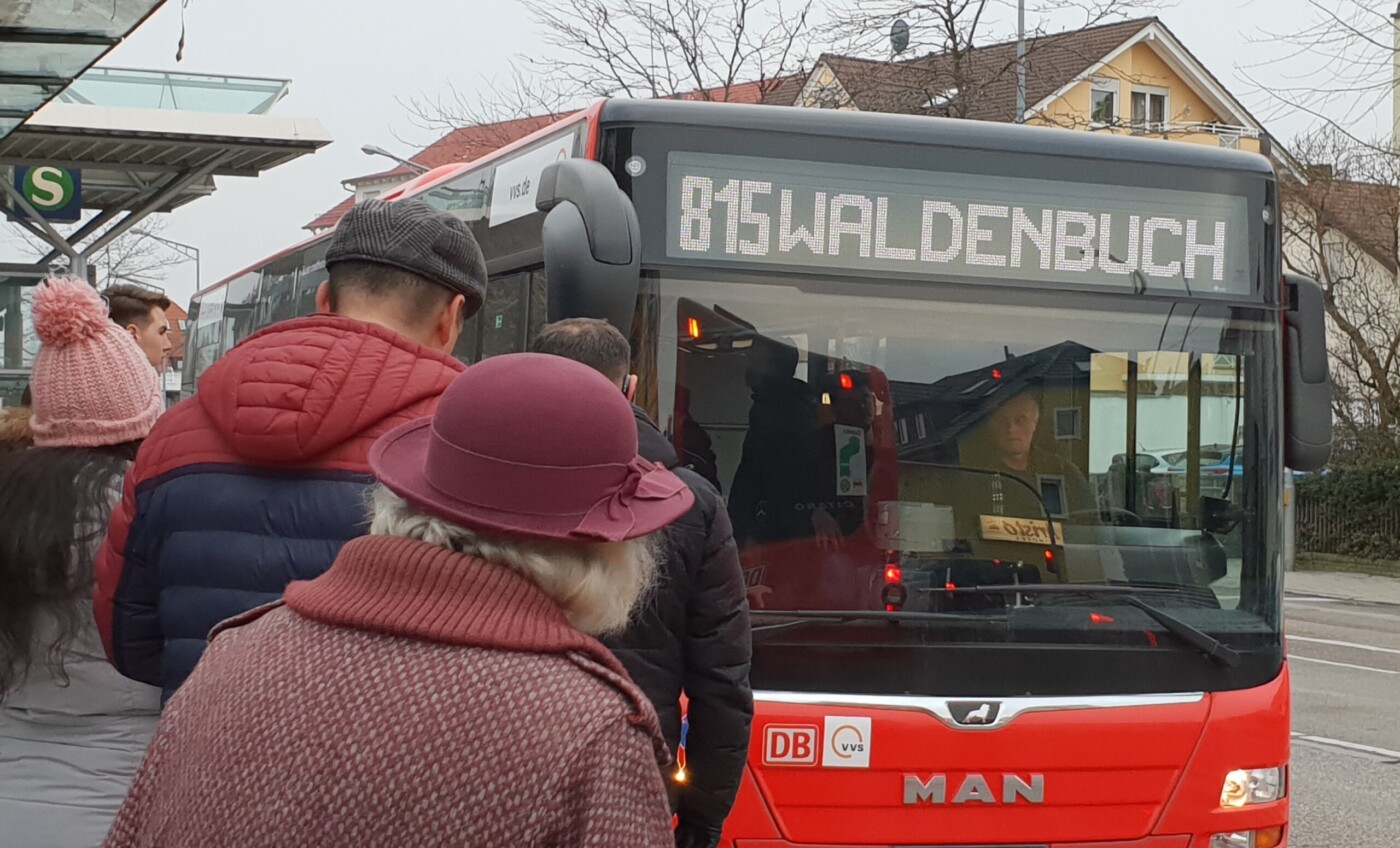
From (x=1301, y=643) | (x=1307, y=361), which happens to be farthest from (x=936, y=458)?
(x=1301, y=643)

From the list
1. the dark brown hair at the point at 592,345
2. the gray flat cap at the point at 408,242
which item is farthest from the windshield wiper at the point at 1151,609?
the gray flat cap at the point at 408,242

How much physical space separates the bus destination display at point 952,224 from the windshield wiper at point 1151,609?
94cm

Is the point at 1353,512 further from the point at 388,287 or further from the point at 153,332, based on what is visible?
the point at 388,287

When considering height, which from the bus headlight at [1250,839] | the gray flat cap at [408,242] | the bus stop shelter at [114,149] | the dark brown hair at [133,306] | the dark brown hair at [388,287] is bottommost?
the bus headlight at [1250,839]

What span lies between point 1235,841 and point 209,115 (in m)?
12.4

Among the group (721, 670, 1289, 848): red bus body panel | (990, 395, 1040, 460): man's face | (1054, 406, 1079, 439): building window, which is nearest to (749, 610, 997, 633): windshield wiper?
(721, 670, 1289, 848): red bus body panel

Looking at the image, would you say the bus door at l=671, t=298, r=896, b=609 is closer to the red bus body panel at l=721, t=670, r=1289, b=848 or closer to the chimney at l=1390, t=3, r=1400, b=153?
the red bus body panel at l=721, t=670, r=1289, b=848

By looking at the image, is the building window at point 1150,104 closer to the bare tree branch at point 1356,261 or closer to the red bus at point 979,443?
the bare tree branch at point 1356,261

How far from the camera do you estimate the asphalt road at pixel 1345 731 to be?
26.0ft

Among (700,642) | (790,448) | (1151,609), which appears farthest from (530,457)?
(1151,609)

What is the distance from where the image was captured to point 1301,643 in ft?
55.3

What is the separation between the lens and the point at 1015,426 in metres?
4.81

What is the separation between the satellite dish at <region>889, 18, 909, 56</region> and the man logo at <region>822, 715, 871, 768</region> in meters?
21.9

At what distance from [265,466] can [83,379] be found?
0.75 m
